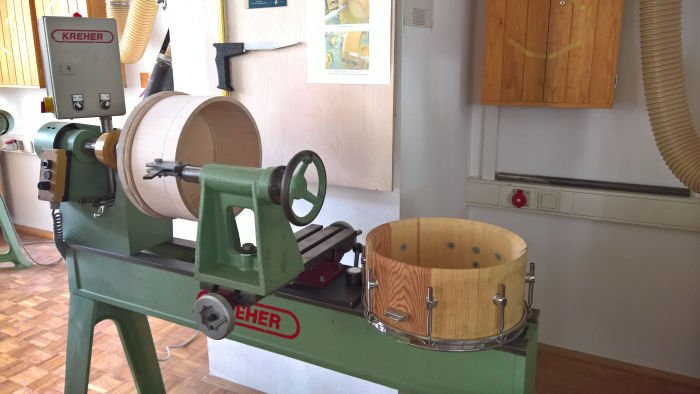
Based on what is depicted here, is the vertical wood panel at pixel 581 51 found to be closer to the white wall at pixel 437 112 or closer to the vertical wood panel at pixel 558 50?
the vertical wood panel at pixel 558 50

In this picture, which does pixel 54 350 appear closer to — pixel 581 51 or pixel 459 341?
pixel 459 341

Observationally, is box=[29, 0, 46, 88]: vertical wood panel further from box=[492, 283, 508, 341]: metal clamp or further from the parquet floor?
box=[492, 283, 508, 341]: metal clamp

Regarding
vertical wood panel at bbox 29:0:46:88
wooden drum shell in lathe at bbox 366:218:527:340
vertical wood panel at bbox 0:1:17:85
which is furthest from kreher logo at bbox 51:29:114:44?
vertical wood panel at bbox 0:1:17:85

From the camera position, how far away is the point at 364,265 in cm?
118

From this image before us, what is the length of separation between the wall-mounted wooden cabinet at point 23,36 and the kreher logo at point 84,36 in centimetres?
227

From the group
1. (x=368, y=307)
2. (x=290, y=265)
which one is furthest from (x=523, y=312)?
(x=290, y=265)

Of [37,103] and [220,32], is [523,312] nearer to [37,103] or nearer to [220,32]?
[220,32]

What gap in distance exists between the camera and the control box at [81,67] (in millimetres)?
1425

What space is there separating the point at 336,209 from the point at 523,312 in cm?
99

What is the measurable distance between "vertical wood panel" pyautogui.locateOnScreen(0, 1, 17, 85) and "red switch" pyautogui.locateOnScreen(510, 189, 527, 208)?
3466 millimetres

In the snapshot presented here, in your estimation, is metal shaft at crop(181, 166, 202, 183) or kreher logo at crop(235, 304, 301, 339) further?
kreher logo at crop(235, 304, 301, 339)

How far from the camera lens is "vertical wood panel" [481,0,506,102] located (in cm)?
223

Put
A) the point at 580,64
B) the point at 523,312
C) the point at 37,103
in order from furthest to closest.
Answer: the point at 37,103 < the point at 580,64 < the point at 523,312

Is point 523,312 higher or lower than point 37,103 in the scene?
lower
